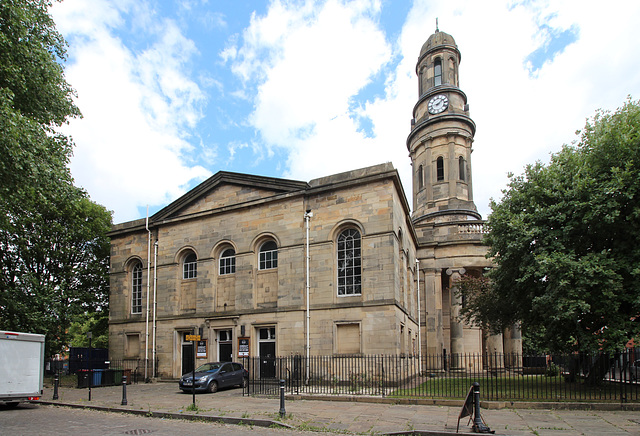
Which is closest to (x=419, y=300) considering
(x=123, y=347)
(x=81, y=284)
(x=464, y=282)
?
(x=464, y=282)

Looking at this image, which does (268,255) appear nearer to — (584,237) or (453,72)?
(584,237)

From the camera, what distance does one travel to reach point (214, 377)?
19641 mm

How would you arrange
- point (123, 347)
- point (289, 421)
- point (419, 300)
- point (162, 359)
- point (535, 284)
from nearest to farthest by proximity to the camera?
point (289, 421), point (535, 284), point (162, 359), point (123, 347), point (419, 300)

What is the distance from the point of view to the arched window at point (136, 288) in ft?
94.5

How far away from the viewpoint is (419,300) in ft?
102

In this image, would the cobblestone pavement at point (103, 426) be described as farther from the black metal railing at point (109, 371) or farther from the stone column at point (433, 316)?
the stone column at point (433, 316)

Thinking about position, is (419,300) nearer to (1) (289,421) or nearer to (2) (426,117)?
(2) (426,117)

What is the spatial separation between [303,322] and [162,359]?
370 inches

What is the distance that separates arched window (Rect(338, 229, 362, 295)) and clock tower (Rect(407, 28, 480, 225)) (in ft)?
44.2

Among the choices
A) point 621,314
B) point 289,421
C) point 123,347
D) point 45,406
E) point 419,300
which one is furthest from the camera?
point 419,300

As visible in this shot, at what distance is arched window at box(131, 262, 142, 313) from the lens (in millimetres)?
28797

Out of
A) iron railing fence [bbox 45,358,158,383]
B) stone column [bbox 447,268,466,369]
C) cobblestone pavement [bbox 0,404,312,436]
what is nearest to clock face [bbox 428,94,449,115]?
stone column [bbox 447,268,466,369]

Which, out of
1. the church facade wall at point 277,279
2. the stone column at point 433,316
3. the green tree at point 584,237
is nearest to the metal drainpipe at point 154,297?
the church facade wall at point 277,279

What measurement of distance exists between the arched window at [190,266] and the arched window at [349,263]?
8.94 metres
